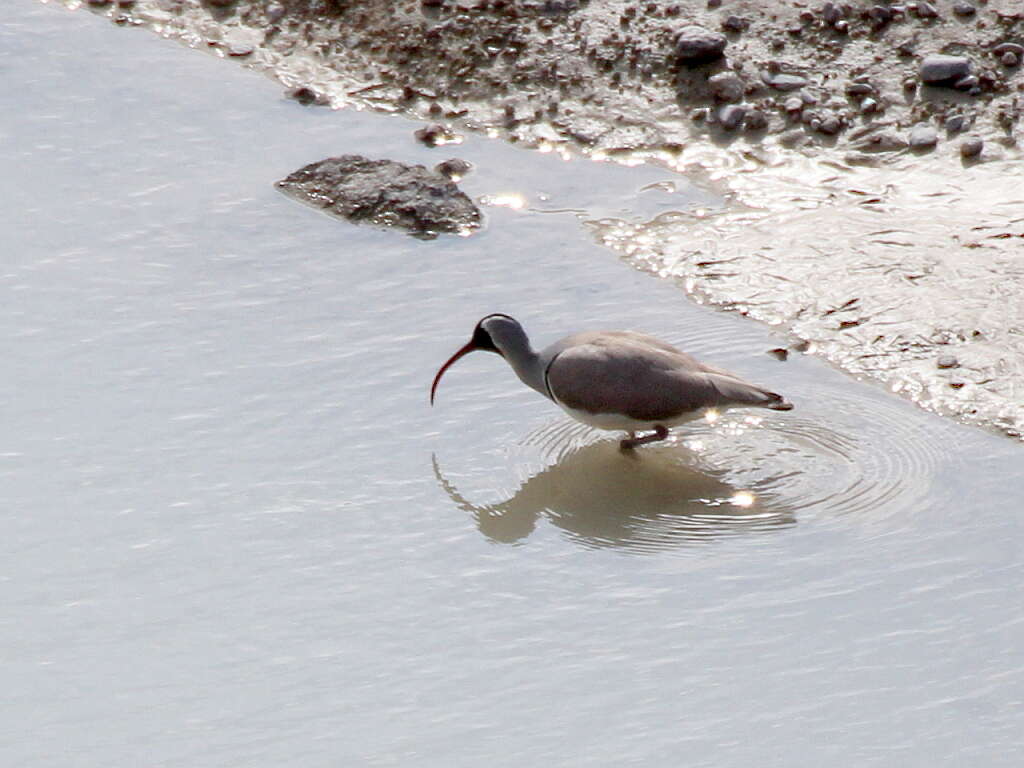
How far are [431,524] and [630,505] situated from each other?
0.85m

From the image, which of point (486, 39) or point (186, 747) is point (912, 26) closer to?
point (486, 39)

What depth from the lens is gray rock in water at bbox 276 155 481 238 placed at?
896 centimetres

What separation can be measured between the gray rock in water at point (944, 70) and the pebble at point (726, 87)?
110 centimetres

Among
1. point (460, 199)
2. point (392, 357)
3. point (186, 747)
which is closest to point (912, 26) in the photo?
point (460, 199)

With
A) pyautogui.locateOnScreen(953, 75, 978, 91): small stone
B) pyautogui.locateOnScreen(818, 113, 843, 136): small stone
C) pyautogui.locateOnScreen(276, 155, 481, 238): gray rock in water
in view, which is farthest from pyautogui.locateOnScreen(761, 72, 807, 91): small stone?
pyautogui.locateOnScreen(276, 155, 481, 238): gray rock in water

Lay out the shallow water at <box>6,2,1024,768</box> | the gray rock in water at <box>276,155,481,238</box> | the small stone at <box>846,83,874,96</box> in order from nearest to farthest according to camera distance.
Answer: the shallow water at <box>6,2,1024,768</box>
the gray rock in water at <box>276,155,481,238</box>
the small stone at <box>846,83,874,96</box>

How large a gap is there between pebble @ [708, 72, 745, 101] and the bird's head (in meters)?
3.29

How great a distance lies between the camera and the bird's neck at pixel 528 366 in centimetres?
714

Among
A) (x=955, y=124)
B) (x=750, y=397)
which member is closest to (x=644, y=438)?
(x=750, y=397)

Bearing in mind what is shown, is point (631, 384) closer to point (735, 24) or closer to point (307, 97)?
point (735, 24)

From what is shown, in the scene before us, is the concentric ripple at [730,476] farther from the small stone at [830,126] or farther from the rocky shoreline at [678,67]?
the rocky shoreline at [678,67]

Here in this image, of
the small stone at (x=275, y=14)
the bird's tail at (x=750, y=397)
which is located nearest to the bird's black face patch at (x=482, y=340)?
the bird's tail at (x=750, y=397)

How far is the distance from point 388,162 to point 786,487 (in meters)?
3.72

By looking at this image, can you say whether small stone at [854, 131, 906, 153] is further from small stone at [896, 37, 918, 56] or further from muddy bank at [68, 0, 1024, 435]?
small stone at [896, 37, 918, 56]
